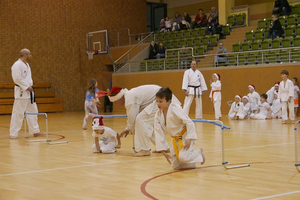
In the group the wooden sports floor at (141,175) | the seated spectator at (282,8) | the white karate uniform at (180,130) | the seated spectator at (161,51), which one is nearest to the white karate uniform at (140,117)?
the wooden sports floor at (141,175)

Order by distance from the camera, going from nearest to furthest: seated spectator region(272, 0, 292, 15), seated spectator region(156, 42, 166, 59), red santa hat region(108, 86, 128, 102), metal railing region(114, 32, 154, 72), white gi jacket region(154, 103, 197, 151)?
white gi jacket region(154, 103, 197, 151) < red santa hat region(108, 86, 128, 102) < seated spectator region(272, 0, 292, 15) < seated spectator region(156, 42, 166, 59) < metal railing region(114, 32, 154, 72)

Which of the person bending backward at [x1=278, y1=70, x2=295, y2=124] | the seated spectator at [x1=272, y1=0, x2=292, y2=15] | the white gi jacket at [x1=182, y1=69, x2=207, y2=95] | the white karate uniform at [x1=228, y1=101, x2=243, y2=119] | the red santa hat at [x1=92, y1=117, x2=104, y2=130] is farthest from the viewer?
the seated spectator at [x1=272, y1=0, x2=292, y2=15]

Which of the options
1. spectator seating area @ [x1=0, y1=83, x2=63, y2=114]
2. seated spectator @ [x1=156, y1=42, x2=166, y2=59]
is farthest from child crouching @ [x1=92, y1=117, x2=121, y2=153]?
spectator seating area @ [x1=0, y1=83, x2=63, y2=114]

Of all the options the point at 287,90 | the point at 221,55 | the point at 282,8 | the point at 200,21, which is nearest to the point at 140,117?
the point at 287,90

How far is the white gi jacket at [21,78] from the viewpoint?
923cm

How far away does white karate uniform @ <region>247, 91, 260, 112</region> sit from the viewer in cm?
1527

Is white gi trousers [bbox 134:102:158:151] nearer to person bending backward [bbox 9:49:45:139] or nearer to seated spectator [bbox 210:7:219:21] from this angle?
person bending backward [bbox 9:49:45:139]

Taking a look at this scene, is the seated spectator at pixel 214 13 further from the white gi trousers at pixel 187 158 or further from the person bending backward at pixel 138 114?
the white gi trousers at pixel 187 158

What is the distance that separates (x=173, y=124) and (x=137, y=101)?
138 cm

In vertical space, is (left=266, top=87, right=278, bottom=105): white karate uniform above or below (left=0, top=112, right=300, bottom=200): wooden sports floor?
above

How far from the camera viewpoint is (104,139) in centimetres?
677

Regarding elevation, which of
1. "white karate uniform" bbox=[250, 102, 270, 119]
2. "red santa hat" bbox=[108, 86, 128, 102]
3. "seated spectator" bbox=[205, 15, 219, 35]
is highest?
"seated spectator" bbox=[205, 15, 219, 35]

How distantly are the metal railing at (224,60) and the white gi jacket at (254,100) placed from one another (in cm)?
143

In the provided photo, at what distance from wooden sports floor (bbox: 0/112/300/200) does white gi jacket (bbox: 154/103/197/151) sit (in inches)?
16.1
